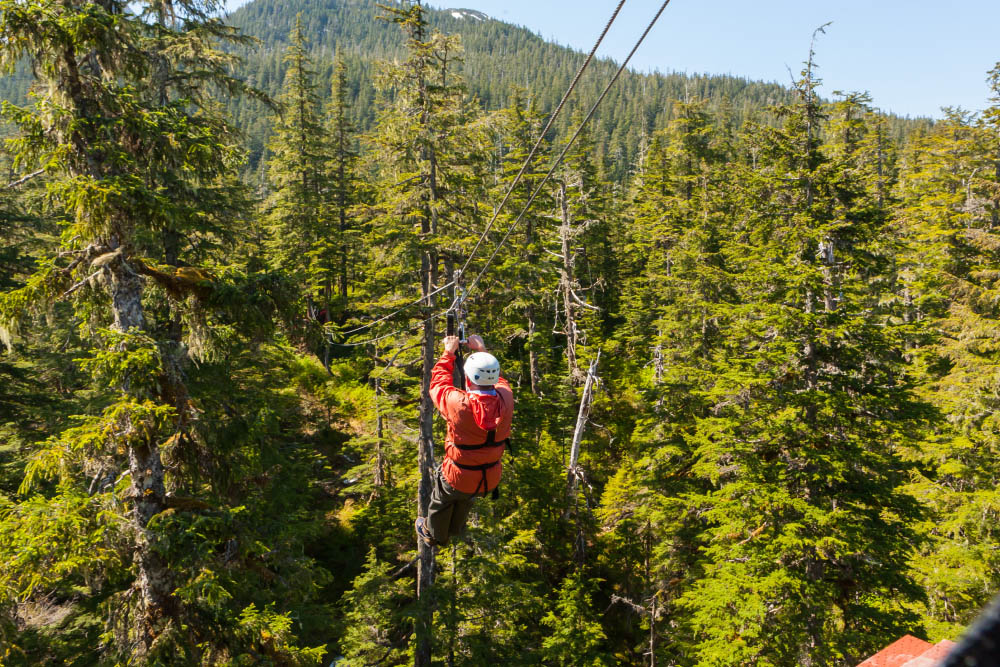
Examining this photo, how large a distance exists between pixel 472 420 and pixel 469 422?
0.13 ft

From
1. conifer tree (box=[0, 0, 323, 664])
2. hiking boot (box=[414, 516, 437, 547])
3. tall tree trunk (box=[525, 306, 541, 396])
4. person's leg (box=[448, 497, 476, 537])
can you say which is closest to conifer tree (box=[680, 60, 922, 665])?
hiking boot (box=[414, 516, 437, 547])

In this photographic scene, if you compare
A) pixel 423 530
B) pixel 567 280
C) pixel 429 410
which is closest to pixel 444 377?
pixel 423 530

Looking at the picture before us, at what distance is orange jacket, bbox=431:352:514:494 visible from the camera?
18.3ft

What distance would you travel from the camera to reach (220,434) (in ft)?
34.3

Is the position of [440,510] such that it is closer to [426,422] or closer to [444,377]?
[444,377]

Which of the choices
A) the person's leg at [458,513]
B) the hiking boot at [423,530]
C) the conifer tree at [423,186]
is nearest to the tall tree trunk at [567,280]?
the conifer tree at [423,186]

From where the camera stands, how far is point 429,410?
568 inches

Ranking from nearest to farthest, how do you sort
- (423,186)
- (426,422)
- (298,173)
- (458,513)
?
1. (458,513)
2. (426,422)
3. (423,186)
4. (298,173)

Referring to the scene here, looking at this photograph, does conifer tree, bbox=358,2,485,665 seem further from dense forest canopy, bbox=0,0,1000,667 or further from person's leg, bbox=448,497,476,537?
person's leg, bbox=448,497,476,537

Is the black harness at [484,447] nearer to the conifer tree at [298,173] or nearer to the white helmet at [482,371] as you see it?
the white helmet at [482,371]

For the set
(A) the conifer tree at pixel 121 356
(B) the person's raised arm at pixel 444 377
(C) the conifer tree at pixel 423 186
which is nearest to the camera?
(B) the person's raised arm at pixel 444 377

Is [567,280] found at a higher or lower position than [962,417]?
higher

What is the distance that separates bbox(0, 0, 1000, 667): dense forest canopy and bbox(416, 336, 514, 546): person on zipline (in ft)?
4.44

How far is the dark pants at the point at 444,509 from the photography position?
6539mm
